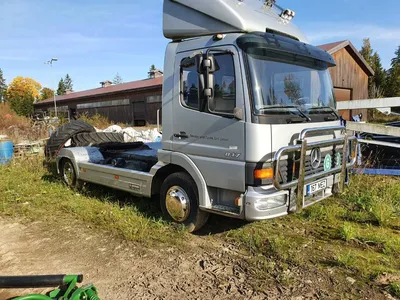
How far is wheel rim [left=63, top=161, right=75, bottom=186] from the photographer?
7038 millimetres

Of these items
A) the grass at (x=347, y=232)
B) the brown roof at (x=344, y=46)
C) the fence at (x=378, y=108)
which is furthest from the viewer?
the brown roof at (x=344, y=46)

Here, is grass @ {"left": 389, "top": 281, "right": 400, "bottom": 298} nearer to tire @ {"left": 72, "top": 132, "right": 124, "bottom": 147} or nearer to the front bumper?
the front bumper

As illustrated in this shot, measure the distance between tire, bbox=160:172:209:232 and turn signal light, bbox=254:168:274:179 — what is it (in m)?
1.00

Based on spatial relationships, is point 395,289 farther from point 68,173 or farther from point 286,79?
point 68,173

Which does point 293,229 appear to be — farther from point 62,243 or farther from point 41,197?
point 41,197

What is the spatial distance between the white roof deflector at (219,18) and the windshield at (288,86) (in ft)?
1.90

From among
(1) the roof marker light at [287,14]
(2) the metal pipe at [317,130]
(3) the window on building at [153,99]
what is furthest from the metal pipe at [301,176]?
(3) the window on building at [153,99]

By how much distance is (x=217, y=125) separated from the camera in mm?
4191

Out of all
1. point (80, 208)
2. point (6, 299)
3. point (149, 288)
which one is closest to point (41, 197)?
point (80, 208)

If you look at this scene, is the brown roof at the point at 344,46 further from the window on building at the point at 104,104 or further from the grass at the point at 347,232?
the grass at the point at 347,232

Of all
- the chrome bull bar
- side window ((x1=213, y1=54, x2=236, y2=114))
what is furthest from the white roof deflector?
the chrome bull bar

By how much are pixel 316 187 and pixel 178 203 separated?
1.93 m

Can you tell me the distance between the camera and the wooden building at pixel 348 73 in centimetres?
2075

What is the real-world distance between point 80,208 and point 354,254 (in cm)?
441
